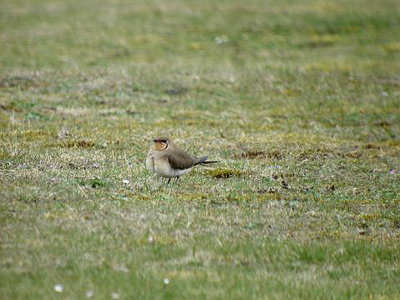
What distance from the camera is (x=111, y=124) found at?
73.9ft

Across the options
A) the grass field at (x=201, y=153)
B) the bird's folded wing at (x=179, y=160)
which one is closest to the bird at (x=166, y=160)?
the bird's folded wing at (x=179, y=160)

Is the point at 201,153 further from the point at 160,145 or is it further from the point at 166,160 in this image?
the point at 166,160

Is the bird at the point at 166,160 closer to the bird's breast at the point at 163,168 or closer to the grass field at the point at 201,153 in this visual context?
the bird's breast at the point at 163,168

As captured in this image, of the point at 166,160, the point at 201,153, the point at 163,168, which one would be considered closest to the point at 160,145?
the point at 166,160

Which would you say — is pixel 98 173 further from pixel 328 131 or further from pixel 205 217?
pixel 328 131

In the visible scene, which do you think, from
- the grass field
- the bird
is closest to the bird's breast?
the bird

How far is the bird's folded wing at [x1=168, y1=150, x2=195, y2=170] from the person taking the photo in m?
14.1

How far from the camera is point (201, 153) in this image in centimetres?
1927

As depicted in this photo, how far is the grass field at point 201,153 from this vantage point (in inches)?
401

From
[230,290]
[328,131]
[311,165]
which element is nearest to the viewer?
[230,290]

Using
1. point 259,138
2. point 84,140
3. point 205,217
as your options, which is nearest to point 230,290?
point 205,217

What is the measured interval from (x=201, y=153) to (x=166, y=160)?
5.24 m

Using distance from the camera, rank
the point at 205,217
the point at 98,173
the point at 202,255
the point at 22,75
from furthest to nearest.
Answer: the point at 22,75 < the point at 98,173 < the point at 205,217 < the point at 202,255

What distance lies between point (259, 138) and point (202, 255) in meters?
11.4
